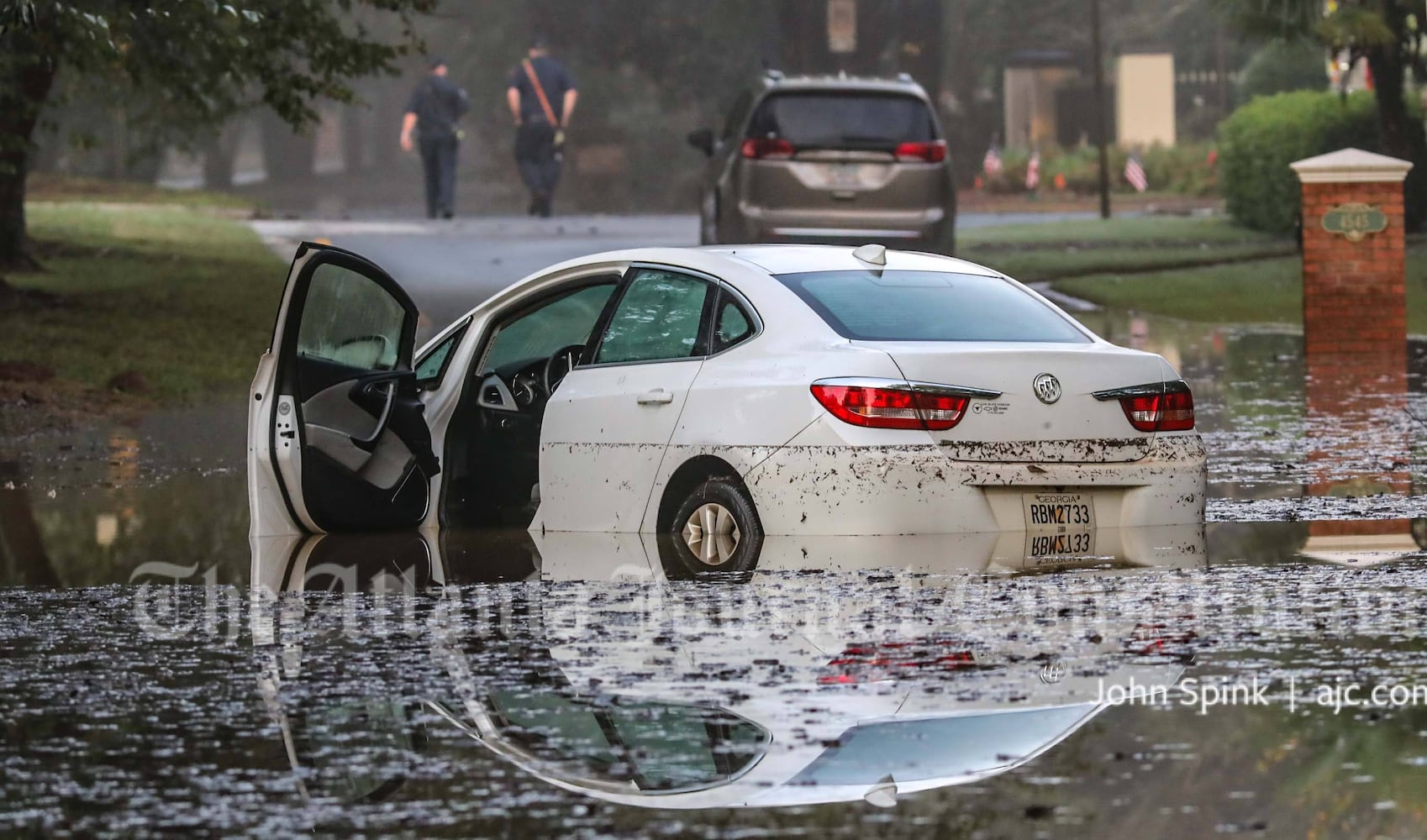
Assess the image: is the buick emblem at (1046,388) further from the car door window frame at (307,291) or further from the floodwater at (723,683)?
the car door window frame at (307,291)

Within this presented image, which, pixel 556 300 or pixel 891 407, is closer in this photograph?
pixel 891 407

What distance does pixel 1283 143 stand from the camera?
34562 mm

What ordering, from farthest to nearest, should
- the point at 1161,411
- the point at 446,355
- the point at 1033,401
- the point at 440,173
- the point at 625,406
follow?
the point at 440,173
the point at 446,355
the point at 625,406
the point at 1161,411
the point at 1033,401

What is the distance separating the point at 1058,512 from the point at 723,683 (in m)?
2.49

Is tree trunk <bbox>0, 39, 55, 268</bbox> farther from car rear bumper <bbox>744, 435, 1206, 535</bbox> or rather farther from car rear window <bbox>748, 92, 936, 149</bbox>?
car rear bumper <bbox>744, 435, 1206, 535</bbox>

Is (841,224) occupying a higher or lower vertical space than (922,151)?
lower

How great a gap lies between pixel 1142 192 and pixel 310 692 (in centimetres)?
4726

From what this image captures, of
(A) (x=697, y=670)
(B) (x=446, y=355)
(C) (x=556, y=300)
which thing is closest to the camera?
(A) (x=697, y=670)

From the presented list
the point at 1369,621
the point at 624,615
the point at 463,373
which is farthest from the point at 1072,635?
the point at 463,373

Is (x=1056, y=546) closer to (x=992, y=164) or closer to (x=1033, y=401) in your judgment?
(x=1033, y=401)

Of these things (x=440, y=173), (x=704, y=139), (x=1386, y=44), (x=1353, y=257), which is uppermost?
(x=1386, y=44)

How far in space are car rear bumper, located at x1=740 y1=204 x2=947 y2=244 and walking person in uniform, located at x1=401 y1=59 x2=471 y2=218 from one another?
13.5 metres

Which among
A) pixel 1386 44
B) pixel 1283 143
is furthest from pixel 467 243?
pixel 1386 44

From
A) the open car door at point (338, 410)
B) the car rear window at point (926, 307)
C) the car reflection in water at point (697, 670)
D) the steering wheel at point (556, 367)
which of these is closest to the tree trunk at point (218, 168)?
the steering wheel at point (556, 367)
